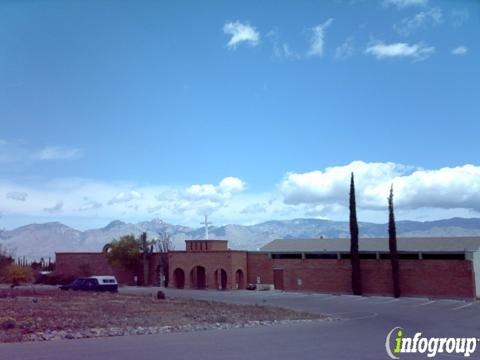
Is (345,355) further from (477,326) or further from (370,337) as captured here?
(477,326)

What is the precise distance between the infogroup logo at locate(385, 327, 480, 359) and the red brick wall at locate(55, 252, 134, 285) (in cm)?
5366

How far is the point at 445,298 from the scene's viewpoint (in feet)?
151

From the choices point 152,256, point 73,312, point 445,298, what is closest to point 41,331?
point 73,312

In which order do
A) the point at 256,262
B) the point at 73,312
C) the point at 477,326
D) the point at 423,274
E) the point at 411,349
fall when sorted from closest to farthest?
the point at 411,349 → the point at 477,326 → the point at 73,312 → the point at 423,274 → the point at 256,262

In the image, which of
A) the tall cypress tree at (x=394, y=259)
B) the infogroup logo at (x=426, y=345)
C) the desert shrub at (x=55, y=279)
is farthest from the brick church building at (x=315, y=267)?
the infogroup logo at (x=426, y=345)

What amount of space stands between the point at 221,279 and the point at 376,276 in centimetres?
1723

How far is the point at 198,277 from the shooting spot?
6344 cm

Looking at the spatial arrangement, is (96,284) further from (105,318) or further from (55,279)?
(105,318)

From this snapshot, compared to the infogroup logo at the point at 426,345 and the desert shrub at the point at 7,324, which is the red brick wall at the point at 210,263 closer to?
the desert shrub at the point at 7,324

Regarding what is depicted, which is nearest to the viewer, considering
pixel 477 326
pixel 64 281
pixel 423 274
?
pixel 477 326

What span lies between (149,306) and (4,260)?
41130mm

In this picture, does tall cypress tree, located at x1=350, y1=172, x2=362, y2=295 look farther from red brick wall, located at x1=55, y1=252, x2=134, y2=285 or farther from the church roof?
red brick wall, located at x1=55, y1=252, x2=134, y2=285

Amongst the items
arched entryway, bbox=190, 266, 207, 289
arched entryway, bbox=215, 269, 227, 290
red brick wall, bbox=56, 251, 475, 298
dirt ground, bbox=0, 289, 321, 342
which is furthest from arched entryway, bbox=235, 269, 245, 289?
dirt ground, bbox=0, 289, 321, 342

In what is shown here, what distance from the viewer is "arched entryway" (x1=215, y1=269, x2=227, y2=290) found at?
60456 millimetres
